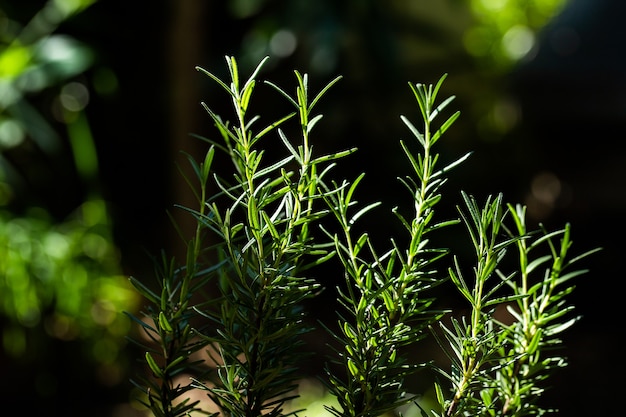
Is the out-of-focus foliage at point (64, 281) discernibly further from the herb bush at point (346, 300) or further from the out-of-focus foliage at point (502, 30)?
the out-of-focus foliage at point (502, 30)

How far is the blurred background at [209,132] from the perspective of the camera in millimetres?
1859

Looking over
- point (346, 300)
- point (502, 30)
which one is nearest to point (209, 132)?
point (502, 30)

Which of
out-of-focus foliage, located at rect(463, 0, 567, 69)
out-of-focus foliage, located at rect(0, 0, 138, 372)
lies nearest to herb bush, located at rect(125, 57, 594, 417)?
out-of-focus foliage, located at rect(0, 0, 138, 372)

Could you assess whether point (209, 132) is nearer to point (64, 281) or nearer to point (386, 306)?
point (64, 281)

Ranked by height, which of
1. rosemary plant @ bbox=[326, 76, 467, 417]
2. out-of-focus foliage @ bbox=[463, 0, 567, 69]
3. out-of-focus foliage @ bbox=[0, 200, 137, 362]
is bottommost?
rosemary plant @ bbox=[326, 76, 467, 417]

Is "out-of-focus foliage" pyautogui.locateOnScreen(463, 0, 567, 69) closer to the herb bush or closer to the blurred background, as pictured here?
the blurred background

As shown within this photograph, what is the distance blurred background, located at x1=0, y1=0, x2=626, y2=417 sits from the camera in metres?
1.86

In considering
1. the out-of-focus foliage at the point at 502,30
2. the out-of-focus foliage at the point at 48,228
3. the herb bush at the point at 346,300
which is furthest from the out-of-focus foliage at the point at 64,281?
the out-of-focus foliage at the point at 502,30

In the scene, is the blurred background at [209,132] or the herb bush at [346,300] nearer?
the herb bush at [346,300]

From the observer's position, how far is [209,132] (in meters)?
2.47

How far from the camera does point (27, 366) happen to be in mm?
2008

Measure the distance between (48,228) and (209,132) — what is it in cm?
75

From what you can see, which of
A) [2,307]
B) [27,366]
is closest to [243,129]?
[2,307]

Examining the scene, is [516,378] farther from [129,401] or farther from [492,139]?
[492,139]
